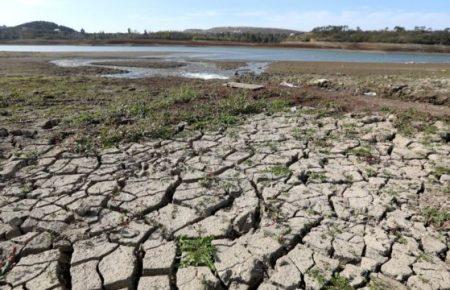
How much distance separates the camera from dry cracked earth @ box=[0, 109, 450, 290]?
139 inches

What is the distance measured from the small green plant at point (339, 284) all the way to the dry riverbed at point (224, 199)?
0.01 m

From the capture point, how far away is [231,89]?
11.4 metres

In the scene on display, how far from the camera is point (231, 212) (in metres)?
4.51

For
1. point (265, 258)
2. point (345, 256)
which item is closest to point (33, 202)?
point (265, 258)

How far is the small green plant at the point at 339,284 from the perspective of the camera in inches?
132

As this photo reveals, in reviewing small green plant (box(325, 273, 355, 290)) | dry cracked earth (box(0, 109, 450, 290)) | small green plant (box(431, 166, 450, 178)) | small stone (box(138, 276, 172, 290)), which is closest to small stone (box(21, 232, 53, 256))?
dry cracked earth (box(0, 109, 450, 290))

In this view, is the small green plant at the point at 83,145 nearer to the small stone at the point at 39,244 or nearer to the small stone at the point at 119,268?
the small stone at the point at 39,244

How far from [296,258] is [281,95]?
708 centimetres

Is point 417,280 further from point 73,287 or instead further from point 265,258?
point 73,287

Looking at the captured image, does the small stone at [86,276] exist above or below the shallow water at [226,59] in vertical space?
above

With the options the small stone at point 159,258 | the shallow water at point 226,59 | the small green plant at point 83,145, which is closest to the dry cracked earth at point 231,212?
the small stone at point 159,258

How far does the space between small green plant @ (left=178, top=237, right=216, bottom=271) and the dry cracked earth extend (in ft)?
0.15

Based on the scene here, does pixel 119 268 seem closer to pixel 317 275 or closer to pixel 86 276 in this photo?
pixel 86 276

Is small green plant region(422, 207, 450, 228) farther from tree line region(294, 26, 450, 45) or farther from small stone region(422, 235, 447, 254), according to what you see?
tree line region(294, 26, 450, 45)
